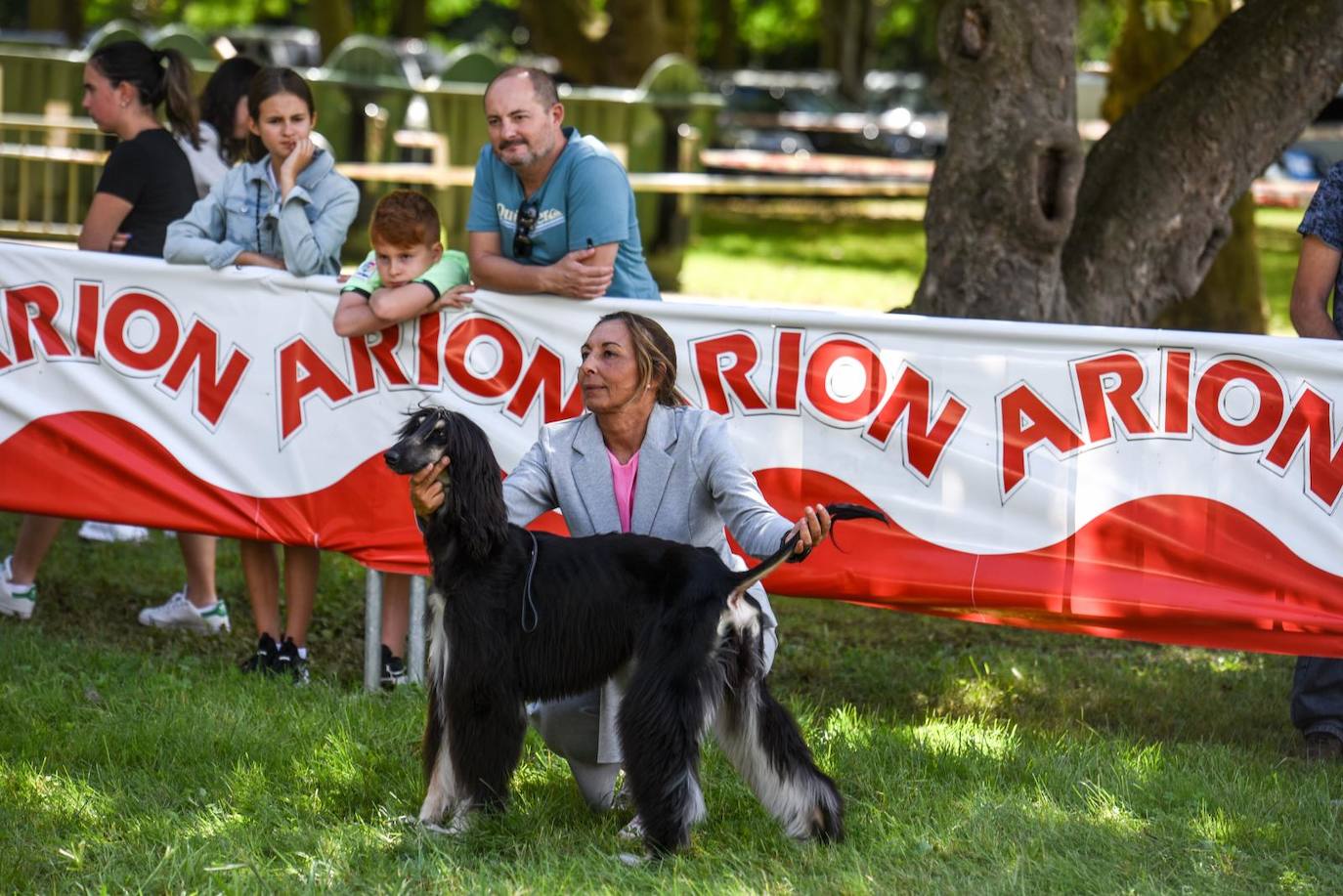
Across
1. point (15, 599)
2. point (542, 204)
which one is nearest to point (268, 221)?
point (542, 204)

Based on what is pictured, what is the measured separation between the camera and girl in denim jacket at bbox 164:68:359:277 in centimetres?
582

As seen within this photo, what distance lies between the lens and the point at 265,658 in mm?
5926

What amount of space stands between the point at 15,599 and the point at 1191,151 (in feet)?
18.8

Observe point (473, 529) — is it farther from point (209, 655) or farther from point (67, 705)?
point (209, 655)

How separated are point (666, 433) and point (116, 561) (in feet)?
13.8

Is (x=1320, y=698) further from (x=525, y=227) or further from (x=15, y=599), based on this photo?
(x=15, y=599)

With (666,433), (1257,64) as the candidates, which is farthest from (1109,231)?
(666,433)

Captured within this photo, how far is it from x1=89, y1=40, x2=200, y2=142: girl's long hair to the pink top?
3.15 meters

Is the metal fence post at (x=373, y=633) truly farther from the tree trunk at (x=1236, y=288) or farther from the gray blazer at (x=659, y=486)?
the tree trunk at (x=1236, y=288)

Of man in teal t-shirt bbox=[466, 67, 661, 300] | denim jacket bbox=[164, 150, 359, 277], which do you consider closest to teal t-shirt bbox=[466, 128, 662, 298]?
man in teal t-shirt bbox=[466, 67, 661, 300]

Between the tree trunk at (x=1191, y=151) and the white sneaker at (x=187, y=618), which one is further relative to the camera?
the tree trunk at (x=1191, y=151)

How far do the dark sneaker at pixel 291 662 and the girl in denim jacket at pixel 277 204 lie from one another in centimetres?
139

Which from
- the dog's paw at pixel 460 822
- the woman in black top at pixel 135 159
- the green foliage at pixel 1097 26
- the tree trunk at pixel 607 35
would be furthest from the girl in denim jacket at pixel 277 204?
the tree trunk at pixel 607 35

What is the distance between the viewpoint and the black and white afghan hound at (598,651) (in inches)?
155
